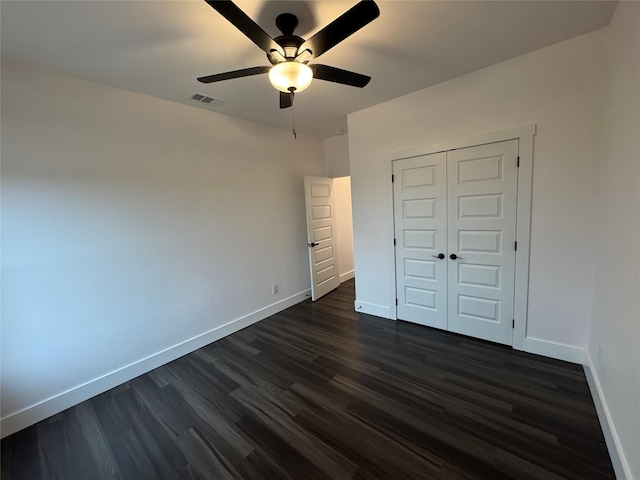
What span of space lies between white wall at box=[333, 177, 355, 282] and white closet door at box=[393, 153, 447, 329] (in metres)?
2.11

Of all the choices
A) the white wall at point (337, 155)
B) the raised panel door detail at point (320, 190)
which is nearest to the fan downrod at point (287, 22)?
the raised panel door detail at point (320, 190)

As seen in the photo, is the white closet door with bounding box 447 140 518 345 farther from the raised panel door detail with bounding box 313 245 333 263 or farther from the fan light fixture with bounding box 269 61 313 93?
the raised panel door detail with bounding box 313 245 333 263

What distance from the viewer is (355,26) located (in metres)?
1.32

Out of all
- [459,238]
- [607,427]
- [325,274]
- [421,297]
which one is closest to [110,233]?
[325,274]

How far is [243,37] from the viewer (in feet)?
6.09

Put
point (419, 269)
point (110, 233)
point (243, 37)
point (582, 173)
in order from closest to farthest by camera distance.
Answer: point (243, 37)
point (582, 173)
point (110, 233)
point (419, 269)

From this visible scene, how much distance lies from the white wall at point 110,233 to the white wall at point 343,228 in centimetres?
210

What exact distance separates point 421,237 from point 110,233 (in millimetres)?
3265

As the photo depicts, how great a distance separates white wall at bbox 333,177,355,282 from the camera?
539cm

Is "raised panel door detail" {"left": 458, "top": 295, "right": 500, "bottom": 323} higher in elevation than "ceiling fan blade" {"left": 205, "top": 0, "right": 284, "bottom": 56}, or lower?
lower

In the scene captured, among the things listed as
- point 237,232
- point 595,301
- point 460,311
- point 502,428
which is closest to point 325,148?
point 237,232

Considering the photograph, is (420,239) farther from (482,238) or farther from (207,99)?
(207,99)

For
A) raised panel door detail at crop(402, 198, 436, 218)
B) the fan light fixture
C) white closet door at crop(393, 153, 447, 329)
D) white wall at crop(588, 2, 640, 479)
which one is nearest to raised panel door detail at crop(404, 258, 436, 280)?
white closet door at crop(393, 153, 447, 329)

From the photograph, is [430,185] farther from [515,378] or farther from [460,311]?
[515,378]
